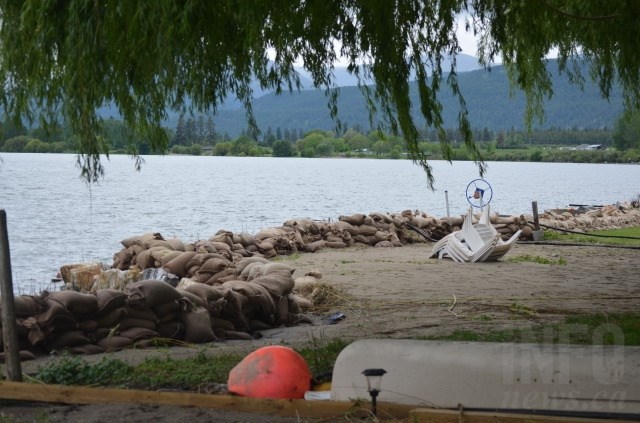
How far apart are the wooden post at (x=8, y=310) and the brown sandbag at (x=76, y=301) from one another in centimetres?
248

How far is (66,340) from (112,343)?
515mm

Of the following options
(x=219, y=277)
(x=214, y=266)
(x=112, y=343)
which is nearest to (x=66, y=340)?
(x=112, y=343)

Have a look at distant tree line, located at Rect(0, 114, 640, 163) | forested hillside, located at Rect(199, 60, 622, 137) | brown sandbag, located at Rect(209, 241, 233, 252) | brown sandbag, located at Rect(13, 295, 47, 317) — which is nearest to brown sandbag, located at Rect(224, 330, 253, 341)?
distant tree line, located at Rect(0, 114, 640, 163)

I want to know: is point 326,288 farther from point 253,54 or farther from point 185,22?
point 185,22

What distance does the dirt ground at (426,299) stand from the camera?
20.1 feet

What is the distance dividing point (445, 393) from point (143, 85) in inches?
120

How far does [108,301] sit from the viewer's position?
30.9ft

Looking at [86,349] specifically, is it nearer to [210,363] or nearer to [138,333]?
[138,333]

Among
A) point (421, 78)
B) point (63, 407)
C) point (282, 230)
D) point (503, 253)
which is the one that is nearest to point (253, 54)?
point (421, 78)

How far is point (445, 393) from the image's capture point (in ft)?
19.3

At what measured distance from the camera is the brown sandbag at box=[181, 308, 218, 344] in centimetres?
998

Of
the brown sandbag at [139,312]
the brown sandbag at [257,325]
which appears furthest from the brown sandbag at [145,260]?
the brown sandbag at [139,312]

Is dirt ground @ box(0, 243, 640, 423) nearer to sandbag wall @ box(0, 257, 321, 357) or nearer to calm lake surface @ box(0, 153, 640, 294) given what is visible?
sandbag wall @ box(0, 257, 321, 357)

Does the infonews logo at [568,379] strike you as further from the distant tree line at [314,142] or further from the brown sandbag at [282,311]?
the brown sandbag at [282,311]
